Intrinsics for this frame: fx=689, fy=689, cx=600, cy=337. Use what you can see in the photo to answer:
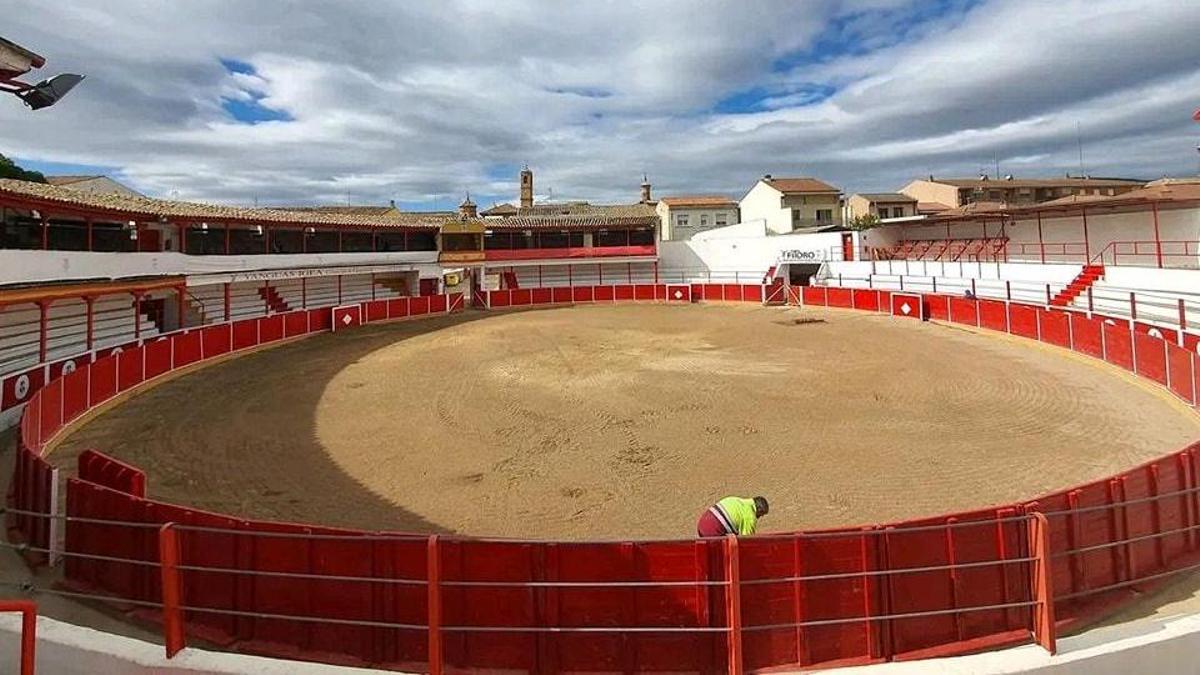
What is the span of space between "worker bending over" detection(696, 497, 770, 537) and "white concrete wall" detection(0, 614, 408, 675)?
3.14 metres

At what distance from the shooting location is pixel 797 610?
5.55m

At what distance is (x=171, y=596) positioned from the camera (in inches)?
194

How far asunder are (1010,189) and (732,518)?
8433 centimetres

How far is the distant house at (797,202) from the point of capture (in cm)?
6444

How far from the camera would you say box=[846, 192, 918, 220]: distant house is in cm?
7519

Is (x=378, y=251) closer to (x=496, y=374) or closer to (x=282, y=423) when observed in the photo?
(x=496, y=374)

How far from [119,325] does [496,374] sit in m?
14.5

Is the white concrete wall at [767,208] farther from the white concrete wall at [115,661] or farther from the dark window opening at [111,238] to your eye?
the white concrete wall at [115,661]

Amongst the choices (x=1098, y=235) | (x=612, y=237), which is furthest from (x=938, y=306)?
(x=612, y=237)

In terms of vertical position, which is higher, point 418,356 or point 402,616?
point 418,356

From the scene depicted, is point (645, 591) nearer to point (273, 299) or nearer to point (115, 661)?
point (115, 661)

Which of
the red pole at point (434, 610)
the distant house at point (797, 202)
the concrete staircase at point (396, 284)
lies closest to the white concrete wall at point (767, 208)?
the distant house at point (797, 202)

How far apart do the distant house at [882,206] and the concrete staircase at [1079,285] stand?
50375 mm

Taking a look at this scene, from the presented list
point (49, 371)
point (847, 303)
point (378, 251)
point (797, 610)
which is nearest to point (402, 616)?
point (797, 610)
